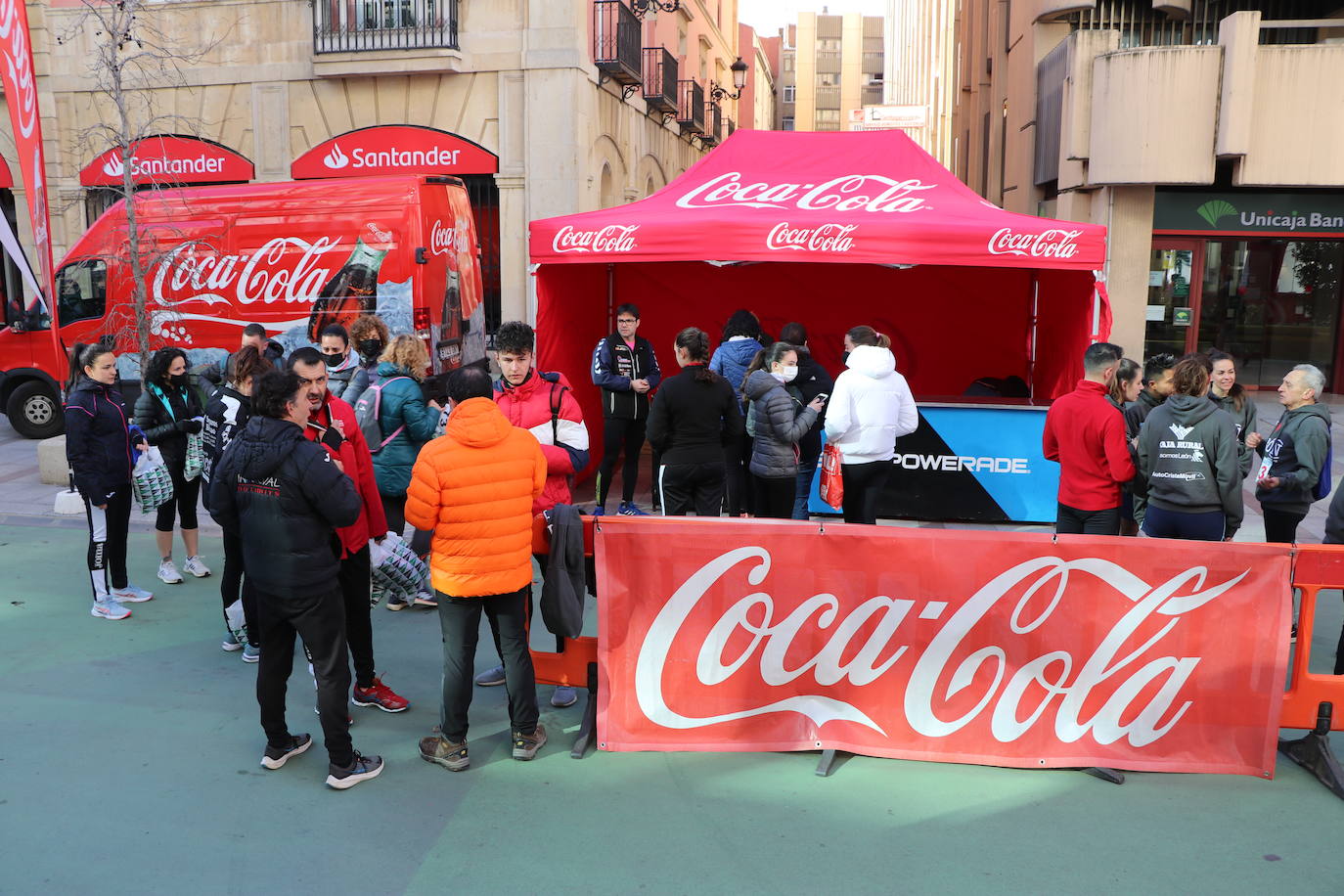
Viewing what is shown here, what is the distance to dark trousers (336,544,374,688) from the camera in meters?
5.26

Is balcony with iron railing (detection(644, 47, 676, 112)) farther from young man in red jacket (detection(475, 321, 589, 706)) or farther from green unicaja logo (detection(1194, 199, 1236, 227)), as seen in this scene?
young man in red jacket (detection(475, 321, 589, 706))

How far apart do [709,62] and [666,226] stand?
2843cm

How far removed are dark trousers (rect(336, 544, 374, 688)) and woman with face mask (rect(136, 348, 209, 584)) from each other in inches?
91.3

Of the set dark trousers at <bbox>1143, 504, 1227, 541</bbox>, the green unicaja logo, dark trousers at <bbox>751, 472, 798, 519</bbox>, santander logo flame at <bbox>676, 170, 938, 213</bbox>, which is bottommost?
dark trousers at <bbox>751, 472, 798, 519</bbox>

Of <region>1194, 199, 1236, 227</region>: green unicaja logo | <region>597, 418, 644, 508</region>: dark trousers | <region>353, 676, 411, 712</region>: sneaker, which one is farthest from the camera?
<region>1194, 199, 1236, 227</region>: green unicaja logo

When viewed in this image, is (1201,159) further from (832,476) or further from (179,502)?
(179,502)

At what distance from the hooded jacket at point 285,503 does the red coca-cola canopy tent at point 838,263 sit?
5.11m

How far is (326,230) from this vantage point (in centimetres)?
1155

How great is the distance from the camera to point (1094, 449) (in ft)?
19.2

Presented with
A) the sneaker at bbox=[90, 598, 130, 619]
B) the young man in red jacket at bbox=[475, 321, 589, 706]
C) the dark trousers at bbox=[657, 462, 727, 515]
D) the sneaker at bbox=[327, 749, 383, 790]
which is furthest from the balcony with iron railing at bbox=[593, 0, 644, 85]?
the sneaker at bbox=[327, 749, 383, 790]

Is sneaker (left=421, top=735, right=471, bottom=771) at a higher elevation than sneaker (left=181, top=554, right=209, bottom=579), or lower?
lower

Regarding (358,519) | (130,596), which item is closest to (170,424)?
(130,596)

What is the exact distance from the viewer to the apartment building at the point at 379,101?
1761 centimetres

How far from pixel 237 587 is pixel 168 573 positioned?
5.74ft
